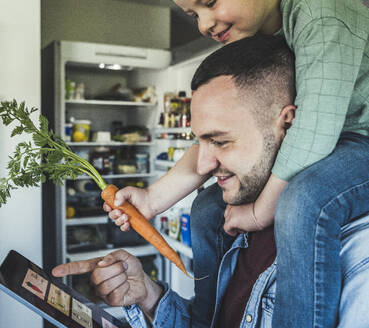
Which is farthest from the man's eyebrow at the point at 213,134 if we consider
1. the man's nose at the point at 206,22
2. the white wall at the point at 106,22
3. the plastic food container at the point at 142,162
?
the white wall at the point at 106,22

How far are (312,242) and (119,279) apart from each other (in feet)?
1.63

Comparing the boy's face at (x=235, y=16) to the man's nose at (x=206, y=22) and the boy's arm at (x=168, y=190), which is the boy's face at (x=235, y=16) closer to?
the man's nose at (x=206, y=22)

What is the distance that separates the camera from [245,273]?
1.10 m

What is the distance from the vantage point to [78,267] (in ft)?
3.35

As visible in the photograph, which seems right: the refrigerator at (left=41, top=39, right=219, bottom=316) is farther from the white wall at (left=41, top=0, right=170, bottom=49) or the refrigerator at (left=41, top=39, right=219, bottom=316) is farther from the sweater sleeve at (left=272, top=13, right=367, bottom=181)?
the sweater sleeve at (left=272, top=13, right=367, bottom=181)

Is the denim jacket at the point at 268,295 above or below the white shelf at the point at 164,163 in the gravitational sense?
below

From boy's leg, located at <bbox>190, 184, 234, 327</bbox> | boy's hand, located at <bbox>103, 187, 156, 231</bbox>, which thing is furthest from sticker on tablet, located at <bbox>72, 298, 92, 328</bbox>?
boy's leg, located at <bbox>190, 184, 234, 327</bbox>

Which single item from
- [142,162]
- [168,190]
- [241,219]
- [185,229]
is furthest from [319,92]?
[142,162]

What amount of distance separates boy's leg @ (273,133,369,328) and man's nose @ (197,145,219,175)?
0.19 meters

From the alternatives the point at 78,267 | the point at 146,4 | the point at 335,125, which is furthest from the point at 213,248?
the point at 146,4

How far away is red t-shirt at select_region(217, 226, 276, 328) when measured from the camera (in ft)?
3.47

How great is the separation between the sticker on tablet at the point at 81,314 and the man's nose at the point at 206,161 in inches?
16.7

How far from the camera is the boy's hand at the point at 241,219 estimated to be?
97 centimetres

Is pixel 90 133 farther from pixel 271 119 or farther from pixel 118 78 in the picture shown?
pixel 271 119
